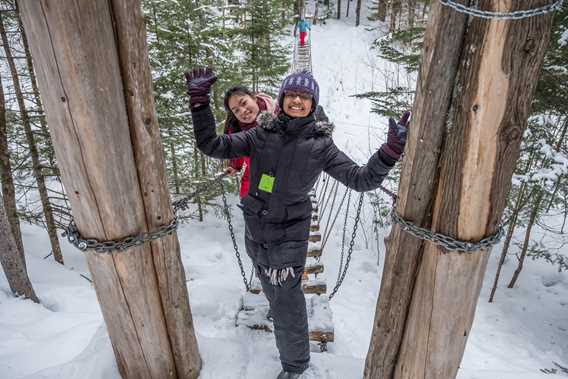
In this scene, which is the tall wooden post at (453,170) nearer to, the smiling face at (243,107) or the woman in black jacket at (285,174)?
the woman in black jacket at (285,174)

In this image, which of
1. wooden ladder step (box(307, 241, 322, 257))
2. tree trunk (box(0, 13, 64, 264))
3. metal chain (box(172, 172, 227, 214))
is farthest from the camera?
tree trunk (box(0, 13, 64, 264))

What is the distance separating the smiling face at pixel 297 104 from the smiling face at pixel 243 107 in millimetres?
737

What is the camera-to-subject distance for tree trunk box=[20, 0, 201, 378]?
1.39 m

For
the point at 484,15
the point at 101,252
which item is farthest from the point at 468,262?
the point at 101,252

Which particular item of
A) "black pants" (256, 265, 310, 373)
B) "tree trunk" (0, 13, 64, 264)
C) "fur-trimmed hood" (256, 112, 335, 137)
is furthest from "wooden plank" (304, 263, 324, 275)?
"tree trunk" (0, 13, 64, 264)

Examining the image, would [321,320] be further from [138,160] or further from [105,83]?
[105,83]

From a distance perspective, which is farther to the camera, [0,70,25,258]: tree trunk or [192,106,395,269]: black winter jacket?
[0,70,25,258]: tree trunk

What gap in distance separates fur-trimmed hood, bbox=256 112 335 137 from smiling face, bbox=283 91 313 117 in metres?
0.09

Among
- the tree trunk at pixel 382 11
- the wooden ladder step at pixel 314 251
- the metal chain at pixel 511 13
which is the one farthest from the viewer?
the tree trunk at pixel 382 11

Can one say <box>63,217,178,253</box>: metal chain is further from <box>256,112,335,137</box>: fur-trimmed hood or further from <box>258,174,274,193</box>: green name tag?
<box>256,112,335,137</box>: fur-trimmed hood

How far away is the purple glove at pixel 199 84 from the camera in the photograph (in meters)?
1.86

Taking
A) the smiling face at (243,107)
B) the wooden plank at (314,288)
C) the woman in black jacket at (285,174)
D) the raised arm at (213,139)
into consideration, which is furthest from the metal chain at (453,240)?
the wooden plank at (314,288)

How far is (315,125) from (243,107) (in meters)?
0.85

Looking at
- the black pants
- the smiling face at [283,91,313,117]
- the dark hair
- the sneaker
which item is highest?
the smiling face at [283,91,313,117]
